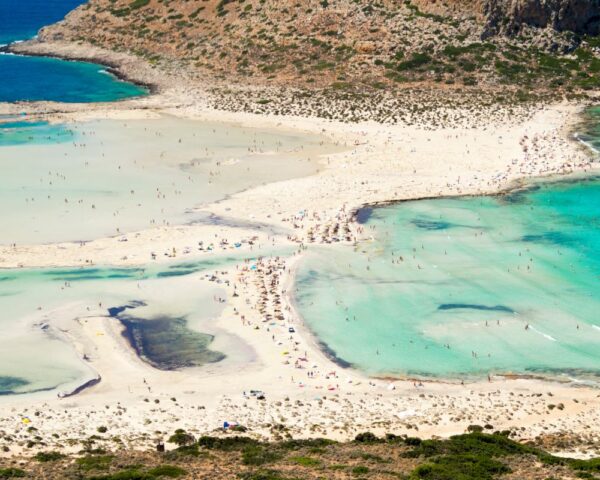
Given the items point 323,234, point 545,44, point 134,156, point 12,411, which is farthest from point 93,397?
point 545,44

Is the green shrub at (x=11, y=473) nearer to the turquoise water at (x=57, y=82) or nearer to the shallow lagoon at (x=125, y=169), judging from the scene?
the shallow lagoon at (x=125, y=169)

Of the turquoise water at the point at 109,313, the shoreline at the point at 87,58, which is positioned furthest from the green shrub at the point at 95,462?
the shoreline at the point at 87,58

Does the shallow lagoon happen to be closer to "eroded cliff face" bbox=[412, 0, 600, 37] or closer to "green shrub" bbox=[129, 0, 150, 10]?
"eroded cliff face" bbox=[412, 0, 600, 37]

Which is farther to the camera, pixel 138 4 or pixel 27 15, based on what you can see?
pixel 27 15

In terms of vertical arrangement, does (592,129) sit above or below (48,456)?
above

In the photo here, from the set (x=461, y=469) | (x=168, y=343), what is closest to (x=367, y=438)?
(x=461, y=469)

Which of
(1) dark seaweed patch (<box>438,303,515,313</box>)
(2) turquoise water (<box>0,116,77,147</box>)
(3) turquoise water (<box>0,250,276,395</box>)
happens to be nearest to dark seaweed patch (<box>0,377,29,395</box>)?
(3) turquoise water (<box>0,250,276,395</box>)

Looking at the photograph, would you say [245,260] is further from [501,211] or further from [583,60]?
[583,60]

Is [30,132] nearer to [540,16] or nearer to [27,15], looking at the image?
[540,16]
